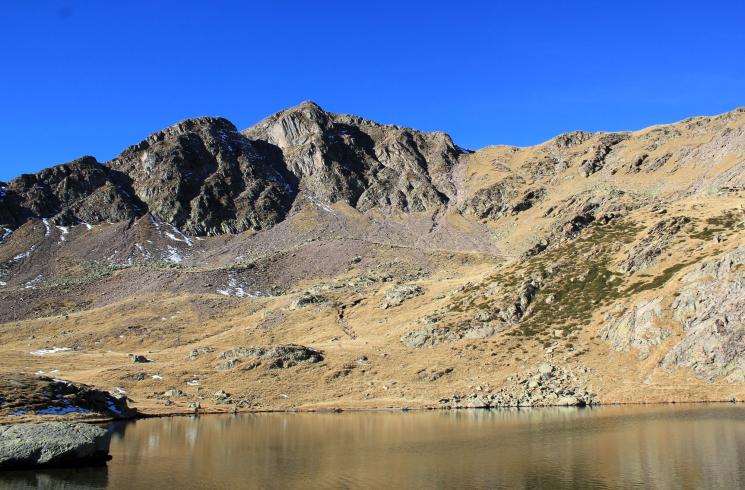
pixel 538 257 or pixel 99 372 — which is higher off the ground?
pixel 538 257

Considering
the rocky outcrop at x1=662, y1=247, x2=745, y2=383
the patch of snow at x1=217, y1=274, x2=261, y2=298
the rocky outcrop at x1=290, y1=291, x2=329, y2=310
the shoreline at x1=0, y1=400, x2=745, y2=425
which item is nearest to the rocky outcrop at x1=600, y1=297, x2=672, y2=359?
the rocky outcrop at x1=662, y1=247, x2=745, y2=383

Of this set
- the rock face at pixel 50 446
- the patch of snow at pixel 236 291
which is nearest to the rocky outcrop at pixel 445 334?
the rock face at pixel 50 446

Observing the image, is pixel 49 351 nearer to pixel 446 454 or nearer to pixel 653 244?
pixel 446 454

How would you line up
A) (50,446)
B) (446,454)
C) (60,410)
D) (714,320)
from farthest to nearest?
(714,320)
(60,410)
(446,454)
(50,446)

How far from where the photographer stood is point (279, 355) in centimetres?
10456

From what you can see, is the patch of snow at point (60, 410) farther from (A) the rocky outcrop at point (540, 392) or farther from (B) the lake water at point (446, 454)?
(A) the rocky outcrop at point (540, 392)

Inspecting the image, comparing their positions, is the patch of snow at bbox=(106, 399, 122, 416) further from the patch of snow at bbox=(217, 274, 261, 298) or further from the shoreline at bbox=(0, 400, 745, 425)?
the patch of snow at bbox=(217, 274, 261, 298)

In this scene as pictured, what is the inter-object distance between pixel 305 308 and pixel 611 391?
85905 mm

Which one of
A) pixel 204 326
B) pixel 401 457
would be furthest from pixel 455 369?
pixel 204 326

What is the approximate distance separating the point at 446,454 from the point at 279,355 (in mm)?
65721

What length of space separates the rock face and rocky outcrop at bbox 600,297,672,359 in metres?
65.8

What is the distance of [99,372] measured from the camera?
345 ft

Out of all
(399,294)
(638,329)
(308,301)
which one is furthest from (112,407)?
(308,301)

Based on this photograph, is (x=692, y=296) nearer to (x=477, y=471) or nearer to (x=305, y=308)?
(x=477, y=471)
